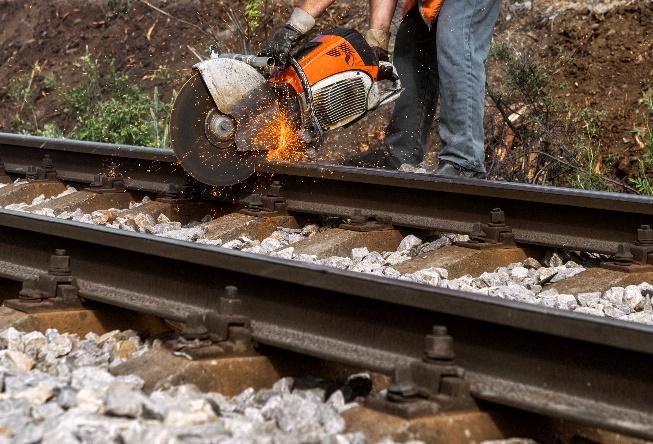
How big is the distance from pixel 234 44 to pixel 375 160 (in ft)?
11.6

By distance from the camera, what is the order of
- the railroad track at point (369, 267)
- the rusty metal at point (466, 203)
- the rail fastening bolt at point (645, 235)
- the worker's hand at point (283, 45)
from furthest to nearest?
the worker's hand at point (283, 45) → the rusty metal at point (466, 203) → the rail fastening bolt at point (645, 235) → the railroad track at point (369, 267)

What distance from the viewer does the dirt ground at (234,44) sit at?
33.2ft

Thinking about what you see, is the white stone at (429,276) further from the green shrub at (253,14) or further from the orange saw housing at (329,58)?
the green shrub at (253,14)

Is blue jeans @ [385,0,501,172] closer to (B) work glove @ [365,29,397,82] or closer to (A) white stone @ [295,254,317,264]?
(B) work glove @ [365,29,397,82]

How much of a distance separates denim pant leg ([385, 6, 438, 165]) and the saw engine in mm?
950

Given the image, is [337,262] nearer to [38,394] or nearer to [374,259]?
[374,259]

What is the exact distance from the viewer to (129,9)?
1511 cm

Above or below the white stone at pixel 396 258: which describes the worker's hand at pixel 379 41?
above

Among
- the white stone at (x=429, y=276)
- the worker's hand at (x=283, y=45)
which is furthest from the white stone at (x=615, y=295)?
the worker's hand at (x=283, y=45)

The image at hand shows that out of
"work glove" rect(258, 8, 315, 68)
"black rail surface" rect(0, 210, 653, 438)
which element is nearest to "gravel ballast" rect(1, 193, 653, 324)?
"black rail surface" rect(0, 210, 653, 438)

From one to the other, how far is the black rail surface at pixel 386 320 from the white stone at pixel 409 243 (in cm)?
179

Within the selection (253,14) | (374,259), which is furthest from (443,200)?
(253,14)

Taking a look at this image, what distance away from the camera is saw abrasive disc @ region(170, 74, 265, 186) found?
724 centimetres

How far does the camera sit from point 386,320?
4145 mm
